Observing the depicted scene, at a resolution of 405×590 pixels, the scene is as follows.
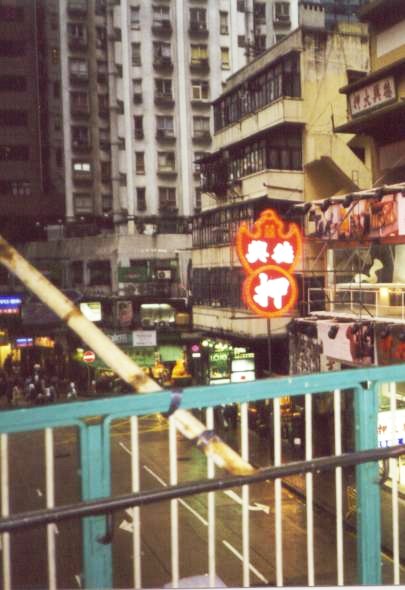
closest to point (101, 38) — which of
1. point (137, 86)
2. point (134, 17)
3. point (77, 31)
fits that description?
point (77, 31)

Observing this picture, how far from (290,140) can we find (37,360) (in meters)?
13.6

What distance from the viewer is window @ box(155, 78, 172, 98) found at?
27505 millimetres

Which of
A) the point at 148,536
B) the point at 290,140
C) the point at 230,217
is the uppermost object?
the point at 290,140

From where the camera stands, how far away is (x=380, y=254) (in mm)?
13641

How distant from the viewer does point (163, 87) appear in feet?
91.7

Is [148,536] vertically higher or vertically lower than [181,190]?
lower

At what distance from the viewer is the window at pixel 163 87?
27.5 metres

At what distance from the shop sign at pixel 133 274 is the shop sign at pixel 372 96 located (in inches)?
481

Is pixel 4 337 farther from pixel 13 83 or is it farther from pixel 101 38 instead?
pixel 101 38

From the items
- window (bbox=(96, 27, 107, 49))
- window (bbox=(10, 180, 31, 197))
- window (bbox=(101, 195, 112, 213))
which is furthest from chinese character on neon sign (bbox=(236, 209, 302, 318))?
window (bbox=(96, 27, 107, 49))

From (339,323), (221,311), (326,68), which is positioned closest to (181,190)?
(221,311)

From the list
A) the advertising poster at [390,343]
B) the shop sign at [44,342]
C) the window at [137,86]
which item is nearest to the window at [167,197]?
the window at [137,86]

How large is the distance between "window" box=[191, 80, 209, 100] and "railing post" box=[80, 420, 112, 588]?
23.8 meters

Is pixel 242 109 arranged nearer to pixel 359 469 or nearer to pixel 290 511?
pixel 290 511
